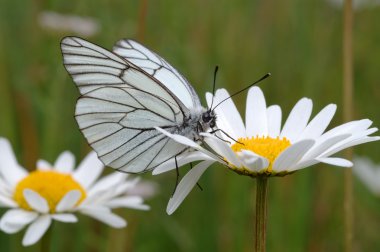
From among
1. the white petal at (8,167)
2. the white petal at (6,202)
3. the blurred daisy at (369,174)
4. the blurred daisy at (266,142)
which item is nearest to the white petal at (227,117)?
the blurred daisy at (266,142)

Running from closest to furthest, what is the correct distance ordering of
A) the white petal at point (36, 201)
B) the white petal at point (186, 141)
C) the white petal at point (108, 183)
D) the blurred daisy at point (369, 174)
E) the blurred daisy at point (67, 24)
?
the white petal at point (186, 141) → the white petal at point (36, 201) → the white petal at point (108, 183) → the blurred daisy at point (67, 24) → the blurred daisy at point (369, 174)

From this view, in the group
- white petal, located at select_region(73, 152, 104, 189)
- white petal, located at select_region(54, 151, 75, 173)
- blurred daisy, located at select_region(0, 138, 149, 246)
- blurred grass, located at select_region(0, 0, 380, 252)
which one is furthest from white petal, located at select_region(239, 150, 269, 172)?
blurred grass, located at select_region(0, 0, 380, 252)

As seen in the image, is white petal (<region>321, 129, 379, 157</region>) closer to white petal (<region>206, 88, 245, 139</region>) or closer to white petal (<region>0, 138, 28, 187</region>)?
white petal (<region>206, 88, 245, 139</region>)

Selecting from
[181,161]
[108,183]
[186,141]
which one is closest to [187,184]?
[181,161]

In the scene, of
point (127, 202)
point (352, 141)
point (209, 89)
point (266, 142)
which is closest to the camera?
point (352, 141)

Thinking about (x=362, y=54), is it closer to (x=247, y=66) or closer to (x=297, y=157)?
(x=247, y=66)

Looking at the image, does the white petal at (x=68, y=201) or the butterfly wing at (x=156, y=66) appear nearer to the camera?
the white petal at (x=68, y=201)

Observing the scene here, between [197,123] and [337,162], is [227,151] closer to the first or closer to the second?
[337,162]

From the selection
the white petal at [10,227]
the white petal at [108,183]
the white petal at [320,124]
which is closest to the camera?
the white petal at [320,124]

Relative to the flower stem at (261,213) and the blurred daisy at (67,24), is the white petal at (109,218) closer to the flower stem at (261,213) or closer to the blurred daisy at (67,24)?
the flower stem at (261,213)
